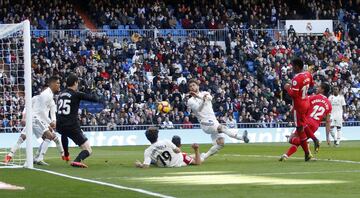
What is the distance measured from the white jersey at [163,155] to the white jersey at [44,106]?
12.6 feet

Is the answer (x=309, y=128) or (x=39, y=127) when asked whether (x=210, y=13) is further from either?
(x=309, y=128)

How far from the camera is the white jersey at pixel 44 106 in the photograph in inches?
882

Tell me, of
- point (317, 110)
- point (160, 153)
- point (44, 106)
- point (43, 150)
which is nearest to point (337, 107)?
point (317, 110)

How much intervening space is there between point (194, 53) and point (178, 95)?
20.2 ft

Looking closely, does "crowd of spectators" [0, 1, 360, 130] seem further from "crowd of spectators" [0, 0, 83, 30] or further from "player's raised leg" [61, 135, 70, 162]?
"player's raised leg" [61, 135, 70, 162]

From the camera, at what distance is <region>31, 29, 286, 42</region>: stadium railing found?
158ft

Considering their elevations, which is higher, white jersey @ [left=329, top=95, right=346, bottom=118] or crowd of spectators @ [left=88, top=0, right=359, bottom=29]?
crowd of spectators @ [left=88, top=0, right=359, bottom=29]

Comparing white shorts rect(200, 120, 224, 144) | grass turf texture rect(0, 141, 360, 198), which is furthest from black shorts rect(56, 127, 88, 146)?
white shorts rect(200, 120, 224, 144)

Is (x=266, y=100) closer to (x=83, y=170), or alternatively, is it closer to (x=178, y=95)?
(x=178, y=95)

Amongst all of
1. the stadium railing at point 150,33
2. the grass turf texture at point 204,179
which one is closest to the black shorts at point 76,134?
the grass turf texture at point 204,179

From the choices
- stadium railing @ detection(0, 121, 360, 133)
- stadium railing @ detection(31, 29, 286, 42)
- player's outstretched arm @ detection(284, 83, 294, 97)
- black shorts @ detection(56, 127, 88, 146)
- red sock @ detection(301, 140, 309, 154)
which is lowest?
stadium railing @ detection(0, 121, 360, 133)

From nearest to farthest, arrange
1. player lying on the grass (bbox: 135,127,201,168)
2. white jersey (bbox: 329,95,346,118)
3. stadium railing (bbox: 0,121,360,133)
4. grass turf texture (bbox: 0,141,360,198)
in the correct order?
grass turf texture (bbox: 0,141,360,198)
player lying on the grass (bbox: 135,127,201,168)
white jersey (bbox: 329,95,346,118)
stadium railing (bbox: 0,121,360,133)

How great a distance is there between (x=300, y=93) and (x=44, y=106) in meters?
6.24

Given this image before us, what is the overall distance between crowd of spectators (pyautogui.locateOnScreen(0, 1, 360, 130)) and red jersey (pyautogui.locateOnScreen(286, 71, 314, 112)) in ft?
68.1
